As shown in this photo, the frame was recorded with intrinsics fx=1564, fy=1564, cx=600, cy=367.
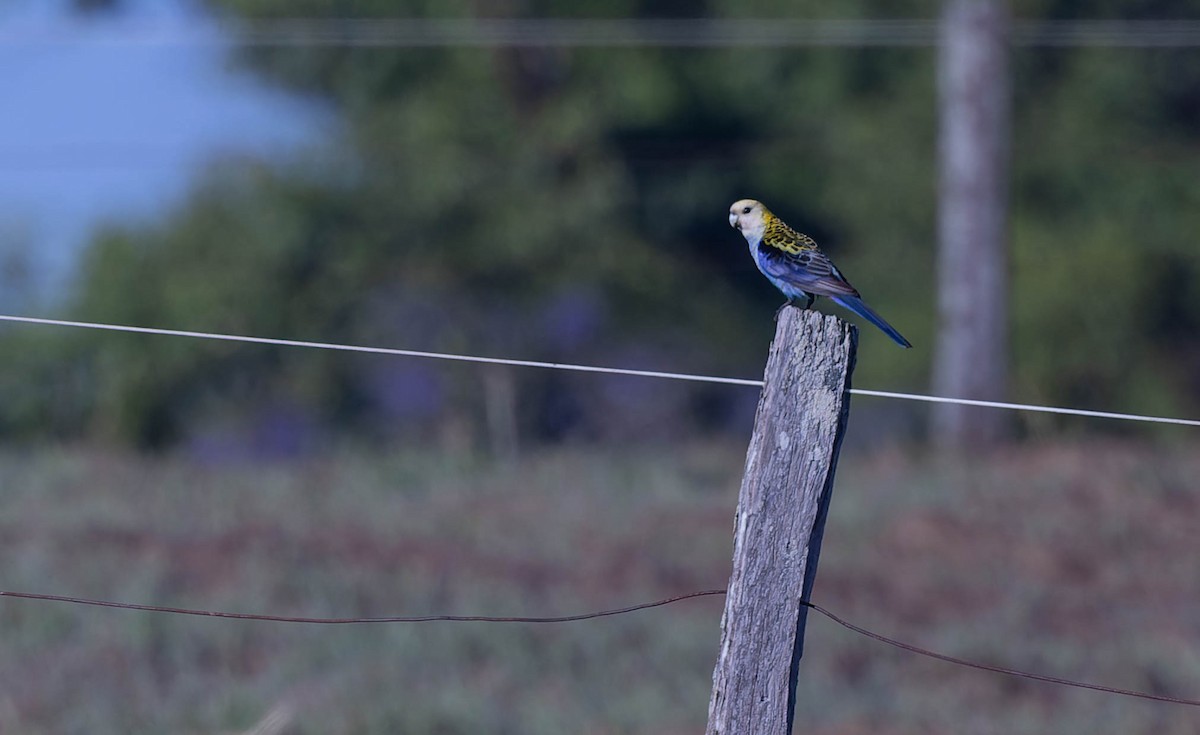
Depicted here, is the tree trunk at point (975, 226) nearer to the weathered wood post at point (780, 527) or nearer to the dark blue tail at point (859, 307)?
the dark blue tail at point (859, 307)

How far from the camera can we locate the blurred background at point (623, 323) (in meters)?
10.9

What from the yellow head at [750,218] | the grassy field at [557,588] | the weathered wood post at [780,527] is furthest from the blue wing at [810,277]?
the grassy field at [557,588]

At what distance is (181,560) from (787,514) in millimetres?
7979

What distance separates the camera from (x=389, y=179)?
2131 centimetres

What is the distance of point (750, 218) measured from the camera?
456 cm

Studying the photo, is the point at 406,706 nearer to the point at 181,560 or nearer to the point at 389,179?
the point at 181,560

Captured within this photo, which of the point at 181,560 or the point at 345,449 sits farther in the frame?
the point at 345,449

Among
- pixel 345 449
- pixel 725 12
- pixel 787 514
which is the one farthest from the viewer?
pixel 725 12

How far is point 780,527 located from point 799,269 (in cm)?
94

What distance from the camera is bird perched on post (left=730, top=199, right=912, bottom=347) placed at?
4273 mm

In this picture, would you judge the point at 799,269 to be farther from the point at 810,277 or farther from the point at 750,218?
the point at 750,218

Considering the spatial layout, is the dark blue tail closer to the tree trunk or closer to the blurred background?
the blurred background

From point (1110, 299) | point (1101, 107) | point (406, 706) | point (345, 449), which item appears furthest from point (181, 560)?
point (1101, 107)

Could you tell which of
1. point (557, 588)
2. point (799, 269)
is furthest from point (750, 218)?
point (557, 588)
